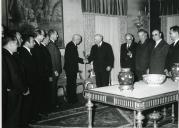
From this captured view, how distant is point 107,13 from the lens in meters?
10.3

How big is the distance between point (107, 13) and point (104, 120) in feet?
17.0

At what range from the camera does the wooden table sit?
4.04 metres

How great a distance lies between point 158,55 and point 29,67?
9.16ft

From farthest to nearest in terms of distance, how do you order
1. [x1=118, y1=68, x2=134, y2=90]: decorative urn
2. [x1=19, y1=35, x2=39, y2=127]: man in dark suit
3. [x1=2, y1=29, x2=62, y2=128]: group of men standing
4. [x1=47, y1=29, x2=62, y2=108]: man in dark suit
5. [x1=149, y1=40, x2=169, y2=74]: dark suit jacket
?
[x1=47, y1=29, x2=62, y2=108]: man in dark suit → [x1=149, y1=40, x2=169, y2=74]: dark suit jacket → [x1=19, y1=35, x2=39, y2=127]: man in dark suit → [x1=2, y1=29, x2=62, y2=128]: group of men standing → [x1=118, y1=68, x2=134, y2=90]: decorative urn

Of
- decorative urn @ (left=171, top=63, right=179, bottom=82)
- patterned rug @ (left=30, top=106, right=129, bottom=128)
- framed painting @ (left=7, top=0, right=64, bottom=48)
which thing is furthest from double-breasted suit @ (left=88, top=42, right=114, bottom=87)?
decorative urn @ (left=171, top=63, right=179, bottom=82)

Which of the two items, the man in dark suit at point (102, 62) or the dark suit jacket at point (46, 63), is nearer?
the dark suit jacket at point (46, 63)

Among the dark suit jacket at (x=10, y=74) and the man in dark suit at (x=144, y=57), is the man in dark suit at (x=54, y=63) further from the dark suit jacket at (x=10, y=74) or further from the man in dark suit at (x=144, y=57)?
the dark suit jacket at (x=10, y=74)

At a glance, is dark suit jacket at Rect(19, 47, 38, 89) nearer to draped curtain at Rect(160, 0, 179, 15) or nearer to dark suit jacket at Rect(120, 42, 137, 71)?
dark suit jacket at Rect(120, 42, 137, 71)

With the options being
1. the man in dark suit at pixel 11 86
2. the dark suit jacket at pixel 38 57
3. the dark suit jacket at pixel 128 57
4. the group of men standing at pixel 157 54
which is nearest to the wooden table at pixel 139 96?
the man in dark suit at pixel 11 86

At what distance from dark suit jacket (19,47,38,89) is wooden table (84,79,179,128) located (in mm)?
1509

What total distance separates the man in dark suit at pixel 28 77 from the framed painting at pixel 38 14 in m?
2.35

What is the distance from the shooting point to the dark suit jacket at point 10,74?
4.66m

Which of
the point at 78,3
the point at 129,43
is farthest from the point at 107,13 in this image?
the point at 129,43

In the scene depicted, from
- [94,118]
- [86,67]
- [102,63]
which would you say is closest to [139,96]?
[94,118]
